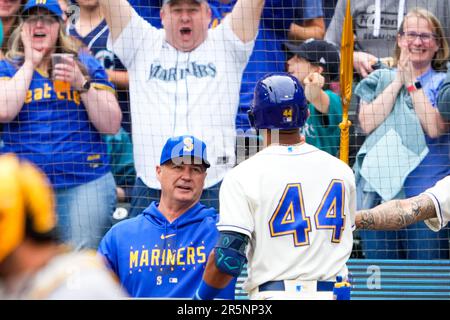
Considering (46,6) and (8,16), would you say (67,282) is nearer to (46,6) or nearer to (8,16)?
(46,6)

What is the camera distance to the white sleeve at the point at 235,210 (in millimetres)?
3949

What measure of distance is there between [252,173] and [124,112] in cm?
342

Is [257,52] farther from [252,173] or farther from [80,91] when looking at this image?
[252,173]

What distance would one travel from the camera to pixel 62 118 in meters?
7.07

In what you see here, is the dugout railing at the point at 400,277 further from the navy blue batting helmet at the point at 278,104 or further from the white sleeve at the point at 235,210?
the white sleeve at the point at 235,210

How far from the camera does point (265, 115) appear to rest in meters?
4.19

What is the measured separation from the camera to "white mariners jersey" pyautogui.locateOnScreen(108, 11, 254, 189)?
6930 mm

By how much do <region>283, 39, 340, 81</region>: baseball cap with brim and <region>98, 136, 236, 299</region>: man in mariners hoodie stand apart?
7.13 feet

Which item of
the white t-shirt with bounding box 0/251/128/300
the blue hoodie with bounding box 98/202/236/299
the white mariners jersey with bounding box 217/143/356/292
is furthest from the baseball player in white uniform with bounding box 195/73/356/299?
the white t-shirt with bounding box 0/251/128/300

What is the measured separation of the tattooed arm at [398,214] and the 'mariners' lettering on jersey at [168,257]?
886 mm

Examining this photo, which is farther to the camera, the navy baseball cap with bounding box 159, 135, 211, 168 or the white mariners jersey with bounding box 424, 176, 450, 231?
the navy baseball cap with bounding box 159, 135, 211, 168

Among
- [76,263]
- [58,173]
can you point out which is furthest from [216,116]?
[76,263]

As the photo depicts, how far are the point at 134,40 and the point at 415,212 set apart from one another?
10.5 feet

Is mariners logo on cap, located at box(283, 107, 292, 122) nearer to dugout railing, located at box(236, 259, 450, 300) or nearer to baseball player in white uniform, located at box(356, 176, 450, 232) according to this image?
baseball player in white uniform, located at box(356, 176, 450, 232)
